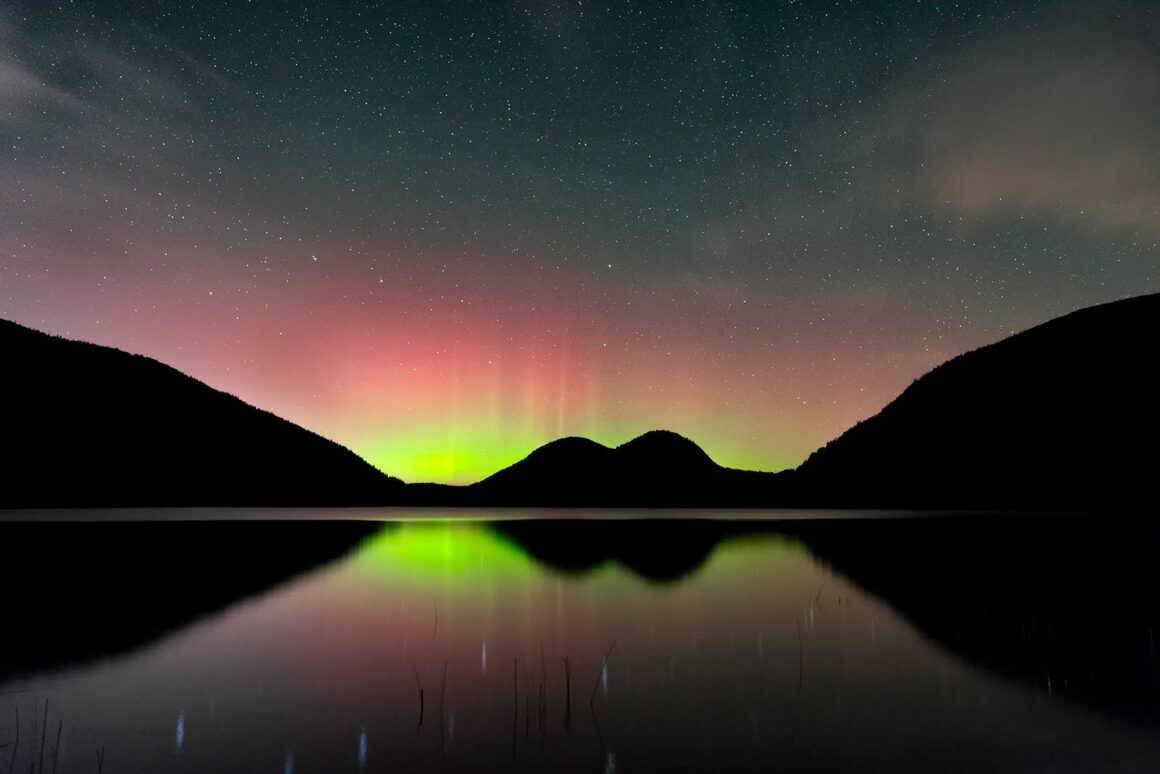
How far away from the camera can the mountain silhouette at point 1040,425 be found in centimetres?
13900

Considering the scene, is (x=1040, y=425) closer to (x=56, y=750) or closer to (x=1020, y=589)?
(x=1020, y=589)

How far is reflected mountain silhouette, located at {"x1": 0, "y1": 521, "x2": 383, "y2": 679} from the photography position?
2086 centimetres

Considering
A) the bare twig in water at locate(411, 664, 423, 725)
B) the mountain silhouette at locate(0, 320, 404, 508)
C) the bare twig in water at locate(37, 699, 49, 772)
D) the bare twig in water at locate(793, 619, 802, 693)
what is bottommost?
the bare twig in water at locate(411, 664, 423, 725)

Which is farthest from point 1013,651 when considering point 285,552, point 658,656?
point 285,552

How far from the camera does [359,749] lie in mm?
11820

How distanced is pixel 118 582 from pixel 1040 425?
571 ft

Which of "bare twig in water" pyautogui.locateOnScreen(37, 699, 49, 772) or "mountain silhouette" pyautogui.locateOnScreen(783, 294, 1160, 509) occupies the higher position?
"mountain silhouette" pyautogui.locateOnScreen(783, 294, 1160, 509)

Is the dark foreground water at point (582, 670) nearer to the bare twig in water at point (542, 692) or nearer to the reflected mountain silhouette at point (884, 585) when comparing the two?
the bare twig in water at point (542, 692)

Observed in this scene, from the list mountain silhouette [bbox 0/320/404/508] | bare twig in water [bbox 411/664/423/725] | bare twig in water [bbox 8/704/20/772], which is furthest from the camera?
mountain silhouette [bbox 0/320/404/508]

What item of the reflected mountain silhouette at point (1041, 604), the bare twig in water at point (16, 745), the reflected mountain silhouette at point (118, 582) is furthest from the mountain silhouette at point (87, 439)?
the bare twig in water at point (16, 745)

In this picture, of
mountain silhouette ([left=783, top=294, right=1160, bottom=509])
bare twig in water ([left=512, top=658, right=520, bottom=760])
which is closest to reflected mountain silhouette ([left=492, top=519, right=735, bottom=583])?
bare twig in water ([left=512, top=658, right=520, bottom=760])

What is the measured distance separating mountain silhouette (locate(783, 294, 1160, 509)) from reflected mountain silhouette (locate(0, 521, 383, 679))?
5602 inches

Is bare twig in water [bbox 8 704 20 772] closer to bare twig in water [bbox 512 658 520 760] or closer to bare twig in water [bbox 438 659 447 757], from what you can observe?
bare twig in water [bbox 438 659 447 757]

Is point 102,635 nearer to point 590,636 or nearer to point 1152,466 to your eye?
point 590,636
